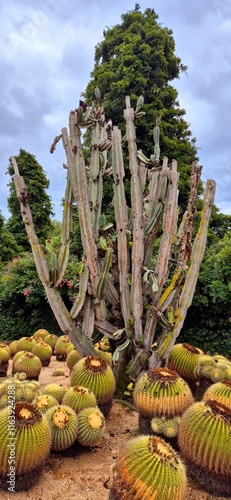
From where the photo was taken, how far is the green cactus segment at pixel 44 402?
2.48 metres

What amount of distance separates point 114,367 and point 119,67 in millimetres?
11775

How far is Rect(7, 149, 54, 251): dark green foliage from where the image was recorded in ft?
58.5

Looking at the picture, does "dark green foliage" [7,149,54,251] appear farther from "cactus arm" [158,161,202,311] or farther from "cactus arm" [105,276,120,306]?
"cactus arm" [158,161,202,311]

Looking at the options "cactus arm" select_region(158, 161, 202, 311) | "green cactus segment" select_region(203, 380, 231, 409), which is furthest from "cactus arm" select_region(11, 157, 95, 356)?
"green cactus segment" select_region(203, 380, 231, 409)

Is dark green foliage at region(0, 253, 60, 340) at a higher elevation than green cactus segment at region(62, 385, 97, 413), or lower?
higher

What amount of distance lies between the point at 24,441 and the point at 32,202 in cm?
1670

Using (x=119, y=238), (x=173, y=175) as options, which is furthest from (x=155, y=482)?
(x=173, y=175)

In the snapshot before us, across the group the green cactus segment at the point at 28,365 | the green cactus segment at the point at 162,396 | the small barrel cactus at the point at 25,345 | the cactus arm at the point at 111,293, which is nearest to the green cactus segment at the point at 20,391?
the green cactus segment at the point at 162,396

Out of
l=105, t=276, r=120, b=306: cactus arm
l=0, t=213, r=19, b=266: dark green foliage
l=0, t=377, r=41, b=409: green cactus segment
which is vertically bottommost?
l=0, t=377, r=41, b=409: green cactus segment

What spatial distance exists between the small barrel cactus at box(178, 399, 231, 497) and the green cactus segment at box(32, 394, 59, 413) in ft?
3.02

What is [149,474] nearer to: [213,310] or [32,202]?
[213,310]

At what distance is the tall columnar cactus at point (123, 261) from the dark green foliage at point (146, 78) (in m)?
8.01

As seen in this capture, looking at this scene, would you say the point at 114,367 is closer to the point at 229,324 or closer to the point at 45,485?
the point at 45,485

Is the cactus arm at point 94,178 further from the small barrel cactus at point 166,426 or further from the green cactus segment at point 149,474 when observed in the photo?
the green cactus segment at point 149,474
